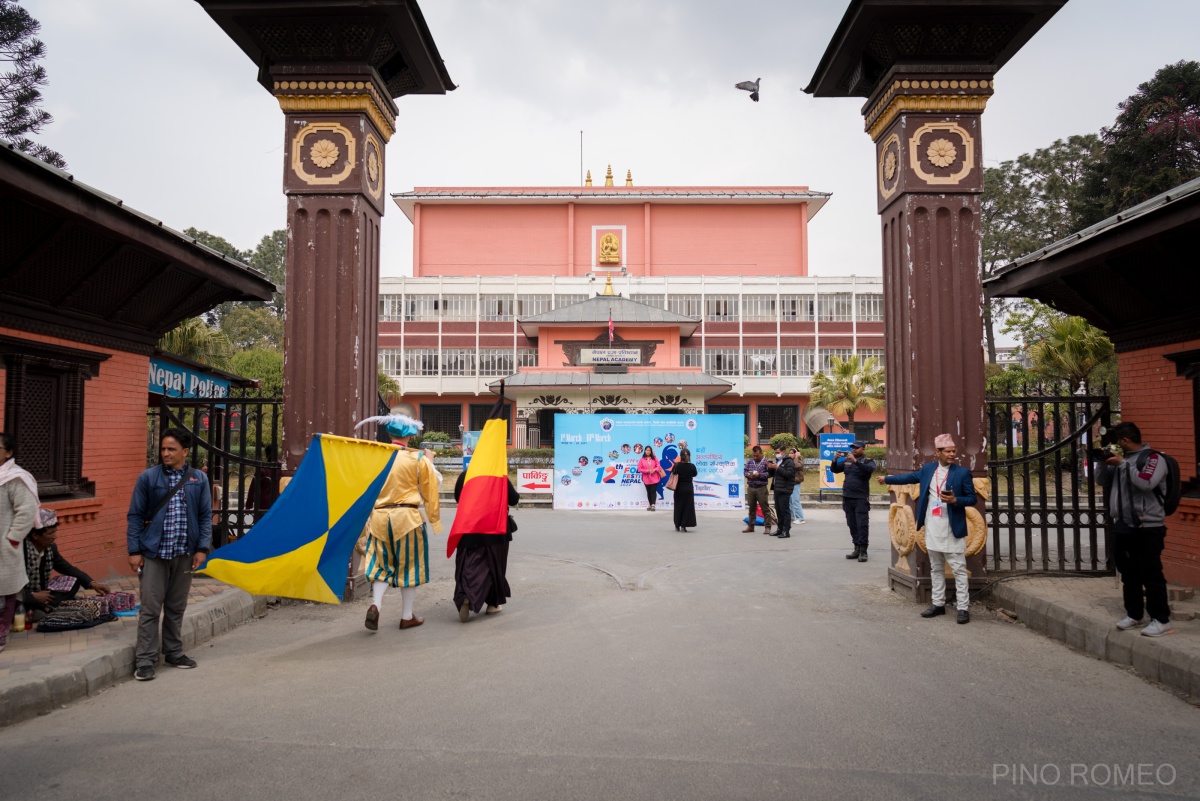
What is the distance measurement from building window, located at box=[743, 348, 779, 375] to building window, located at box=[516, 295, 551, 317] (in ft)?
42.1

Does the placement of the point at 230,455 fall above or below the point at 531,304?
below

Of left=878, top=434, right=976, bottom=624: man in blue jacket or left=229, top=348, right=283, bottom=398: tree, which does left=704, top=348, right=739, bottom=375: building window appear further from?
left=878, top=434, right=976, bottom=624: man in blue jacket

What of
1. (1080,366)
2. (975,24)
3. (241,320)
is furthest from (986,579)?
(241,320)

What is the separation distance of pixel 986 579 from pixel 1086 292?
3.39m

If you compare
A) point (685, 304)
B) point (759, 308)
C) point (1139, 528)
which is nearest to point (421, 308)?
point (685, 304)

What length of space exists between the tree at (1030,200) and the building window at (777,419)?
492 inches

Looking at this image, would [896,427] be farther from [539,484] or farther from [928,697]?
[539,484]

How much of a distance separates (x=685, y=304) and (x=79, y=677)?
45.2 meters

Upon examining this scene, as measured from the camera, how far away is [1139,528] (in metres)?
5.99

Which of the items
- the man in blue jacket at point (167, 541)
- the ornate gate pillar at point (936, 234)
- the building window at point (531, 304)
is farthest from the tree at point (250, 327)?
the ornate gate pillar at point (936, 234)

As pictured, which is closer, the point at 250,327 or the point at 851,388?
the point at 851,388

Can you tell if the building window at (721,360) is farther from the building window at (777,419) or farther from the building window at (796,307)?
the building window at (796,307)

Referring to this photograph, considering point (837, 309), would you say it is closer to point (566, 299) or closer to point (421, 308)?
point (566, 299)

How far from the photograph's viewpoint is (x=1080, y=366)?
778 inches
